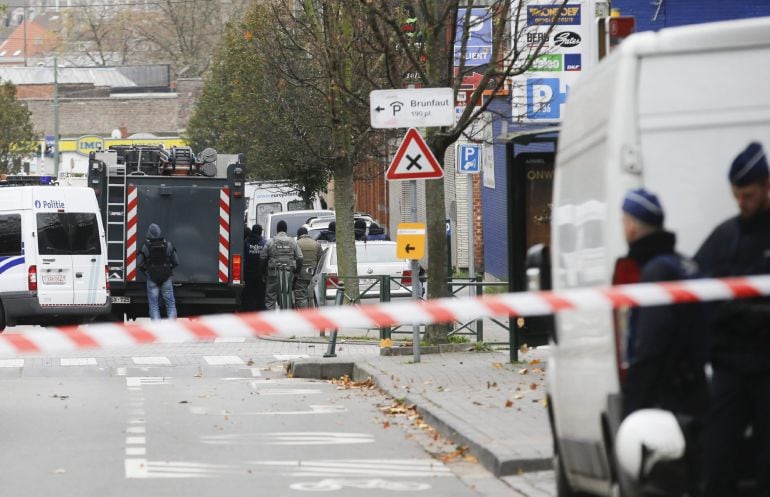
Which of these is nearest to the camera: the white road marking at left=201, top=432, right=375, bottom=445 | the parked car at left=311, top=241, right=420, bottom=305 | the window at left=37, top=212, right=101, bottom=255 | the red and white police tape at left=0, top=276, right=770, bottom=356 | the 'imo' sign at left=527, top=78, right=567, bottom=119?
the red and white police tape at left=0, top=276, right=770, bottom=356

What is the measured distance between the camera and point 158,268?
25766 mm

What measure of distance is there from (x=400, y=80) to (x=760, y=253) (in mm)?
13166

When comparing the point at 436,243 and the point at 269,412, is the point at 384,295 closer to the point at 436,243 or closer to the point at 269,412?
the point at 436,243

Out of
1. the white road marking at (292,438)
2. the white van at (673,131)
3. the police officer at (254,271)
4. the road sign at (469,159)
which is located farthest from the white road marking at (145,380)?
the white van at (673,131)

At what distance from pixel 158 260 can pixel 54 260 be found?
5.87 feet

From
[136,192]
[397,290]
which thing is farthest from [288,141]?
[397,290]

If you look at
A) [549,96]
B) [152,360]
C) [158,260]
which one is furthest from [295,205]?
[152,360]

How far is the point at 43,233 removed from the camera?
85.3 feet

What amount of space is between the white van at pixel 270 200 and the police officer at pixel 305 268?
60.9 ft

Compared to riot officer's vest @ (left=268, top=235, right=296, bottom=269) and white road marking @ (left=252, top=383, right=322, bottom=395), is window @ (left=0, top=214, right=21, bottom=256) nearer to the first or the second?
riot officer's vest @ (left=268, top=235, right=296, bottom=269)

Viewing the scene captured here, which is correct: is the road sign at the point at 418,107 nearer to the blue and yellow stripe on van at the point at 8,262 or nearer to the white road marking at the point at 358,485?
the white road marking at the point at 358,485

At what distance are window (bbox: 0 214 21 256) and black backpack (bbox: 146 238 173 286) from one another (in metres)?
2.11

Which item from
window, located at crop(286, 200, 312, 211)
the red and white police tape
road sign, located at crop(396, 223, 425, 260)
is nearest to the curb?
road sign, located at crop(396, 223, 425, 260)

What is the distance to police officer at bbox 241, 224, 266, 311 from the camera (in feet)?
94.2
